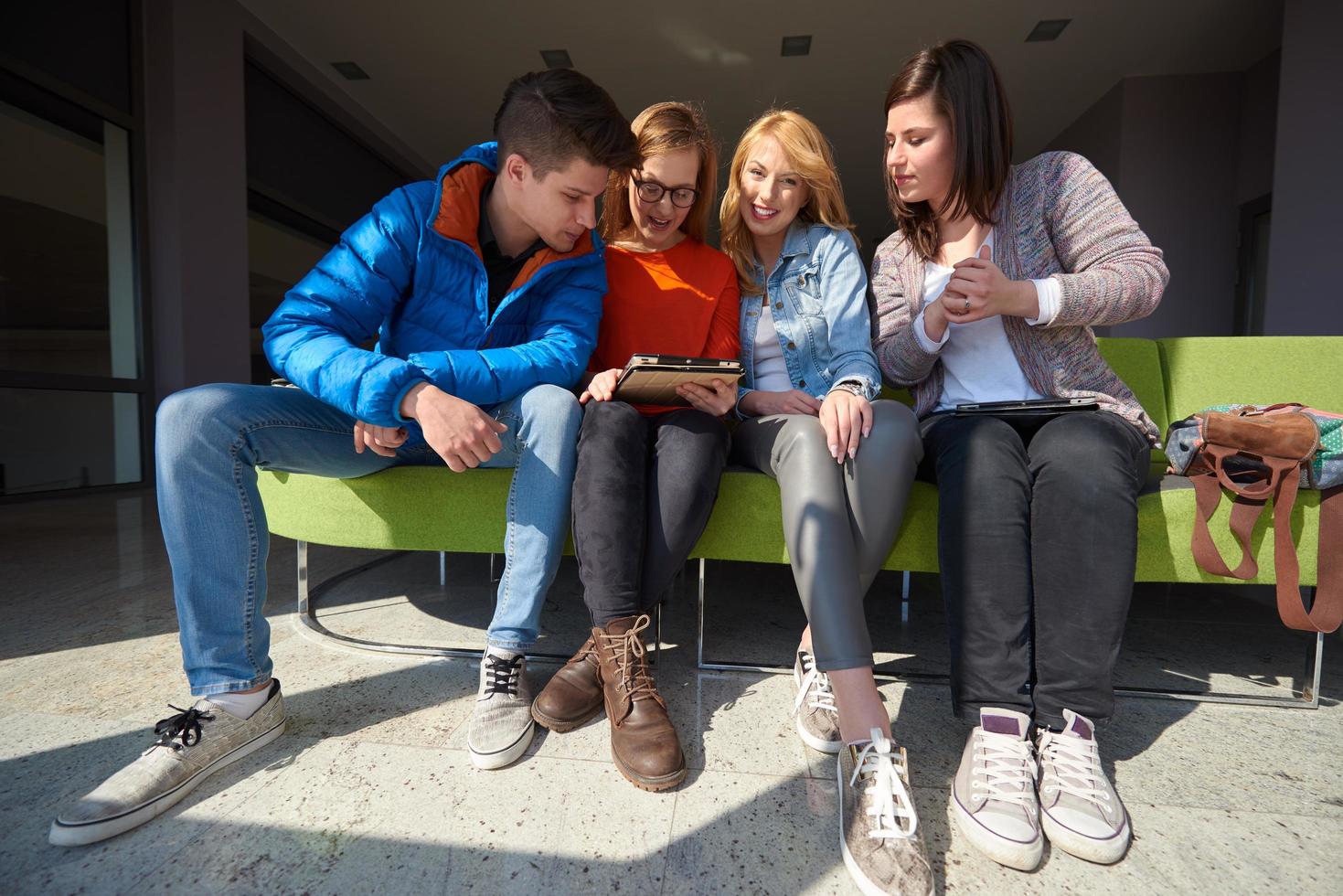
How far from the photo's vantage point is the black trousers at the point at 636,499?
1194 mm

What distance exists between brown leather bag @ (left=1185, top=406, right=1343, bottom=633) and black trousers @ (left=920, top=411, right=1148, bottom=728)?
0.24 meters

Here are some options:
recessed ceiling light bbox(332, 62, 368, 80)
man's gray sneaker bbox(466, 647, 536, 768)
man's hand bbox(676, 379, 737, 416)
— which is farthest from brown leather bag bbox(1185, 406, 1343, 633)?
recessed ceiling light bbox(332, 62, 368, 80)

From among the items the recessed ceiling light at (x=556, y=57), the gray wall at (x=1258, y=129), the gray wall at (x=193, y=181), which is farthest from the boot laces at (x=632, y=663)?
the gray wall at (x=1258, y=129)

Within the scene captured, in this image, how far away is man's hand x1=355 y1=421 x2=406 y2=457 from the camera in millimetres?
1190

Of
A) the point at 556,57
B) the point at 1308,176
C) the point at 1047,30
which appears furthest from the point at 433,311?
the point at 1047,30

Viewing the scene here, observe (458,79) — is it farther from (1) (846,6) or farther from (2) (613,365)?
(2) (613,365)

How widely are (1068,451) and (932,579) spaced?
55.3 inches

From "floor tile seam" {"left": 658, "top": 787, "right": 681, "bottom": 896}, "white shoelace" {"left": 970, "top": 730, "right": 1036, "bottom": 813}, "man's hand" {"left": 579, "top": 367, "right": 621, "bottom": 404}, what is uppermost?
"man's hand" {"left": 579, "top": 367, "right": 621, "bottom": 404}

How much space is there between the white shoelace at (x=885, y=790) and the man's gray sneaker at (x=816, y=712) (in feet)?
0.56

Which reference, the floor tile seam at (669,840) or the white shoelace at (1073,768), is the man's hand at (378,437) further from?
the white shoelace at (1073,768)

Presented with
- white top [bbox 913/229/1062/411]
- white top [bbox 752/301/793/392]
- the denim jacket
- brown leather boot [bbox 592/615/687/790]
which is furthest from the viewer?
white top [bbox 752/301/793/392]

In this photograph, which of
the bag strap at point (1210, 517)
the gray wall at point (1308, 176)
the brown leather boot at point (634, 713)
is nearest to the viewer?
the brown leather boot at point (634, 713)

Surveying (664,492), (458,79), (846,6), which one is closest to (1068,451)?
(664,492)

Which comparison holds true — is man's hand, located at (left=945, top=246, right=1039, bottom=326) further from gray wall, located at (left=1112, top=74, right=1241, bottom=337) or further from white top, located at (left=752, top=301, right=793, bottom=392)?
gray wall, located at (left=1112, top=74, right=1241, bottom=337)
